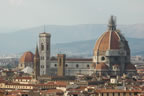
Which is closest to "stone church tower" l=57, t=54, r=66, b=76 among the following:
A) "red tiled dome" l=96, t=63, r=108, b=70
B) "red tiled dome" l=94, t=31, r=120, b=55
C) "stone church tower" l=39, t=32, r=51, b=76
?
"stone church tower" l=39, t=32, r=51, b=76

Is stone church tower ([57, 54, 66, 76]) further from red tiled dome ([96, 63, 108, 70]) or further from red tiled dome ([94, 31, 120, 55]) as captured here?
red tiled dome ([94, 31, 120, 55])

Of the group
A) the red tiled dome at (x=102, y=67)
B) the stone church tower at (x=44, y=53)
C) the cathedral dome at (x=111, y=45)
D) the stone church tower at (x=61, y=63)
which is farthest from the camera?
the stone church tower at (x=44, y=53)

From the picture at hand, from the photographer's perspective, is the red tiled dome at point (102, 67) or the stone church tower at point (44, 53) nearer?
the red tiled dome at point (102, 67)

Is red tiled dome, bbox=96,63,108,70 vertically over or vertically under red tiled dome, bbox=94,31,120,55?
under

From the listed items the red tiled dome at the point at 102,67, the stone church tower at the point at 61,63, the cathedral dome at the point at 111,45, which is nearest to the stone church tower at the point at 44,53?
the stone church tower at the point at 61,63

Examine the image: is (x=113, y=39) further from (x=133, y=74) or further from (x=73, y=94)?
(x=73, y=94)

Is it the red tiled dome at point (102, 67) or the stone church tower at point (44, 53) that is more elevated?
the stone church tower at point (44, 53)

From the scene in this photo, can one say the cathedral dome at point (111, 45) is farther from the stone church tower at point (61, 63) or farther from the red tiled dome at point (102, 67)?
the stone church tower at point (61, 63)

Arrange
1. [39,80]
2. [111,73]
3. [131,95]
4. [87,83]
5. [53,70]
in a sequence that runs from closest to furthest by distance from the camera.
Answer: [131,95] → [87,83] → [39,80] → [111,73] → [53,70]

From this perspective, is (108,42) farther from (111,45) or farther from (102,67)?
(102,67)

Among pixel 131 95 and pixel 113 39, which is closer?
pixel 131 95

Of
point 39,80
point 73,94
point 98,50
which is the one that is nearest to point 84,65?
point 98,50
